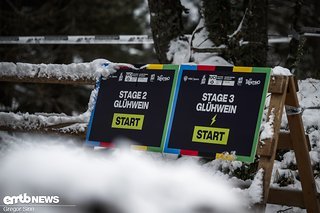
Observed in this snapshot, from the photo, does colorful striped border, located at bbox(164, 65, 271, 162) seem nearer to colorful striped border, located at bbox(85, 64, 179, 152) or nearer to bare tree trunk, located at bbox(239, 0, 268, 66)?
colorful striped border, located at bbox(85, 64, 179, 152)

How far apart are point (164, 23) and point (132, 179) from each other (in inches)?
120

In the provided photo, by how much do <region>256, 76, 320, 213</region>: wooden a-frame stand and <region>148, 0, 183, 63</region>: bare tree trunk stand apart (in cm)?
283

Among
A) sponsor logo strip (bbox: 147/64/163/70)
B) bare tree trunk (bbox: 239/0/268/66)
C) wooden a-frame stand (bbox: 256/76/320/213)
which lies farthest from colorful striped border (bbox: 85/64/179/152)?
bare tree trunk (bbox: 239/0/268/66)

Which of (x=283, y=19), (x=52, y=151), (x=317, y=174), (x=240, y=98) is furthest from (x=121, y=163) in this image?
(x=283, y=19)

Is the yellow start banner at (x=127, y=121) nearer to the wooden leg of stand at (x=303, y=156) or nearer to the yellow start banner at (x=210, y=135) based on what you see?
the yellow start banner at (x=210, y=135)

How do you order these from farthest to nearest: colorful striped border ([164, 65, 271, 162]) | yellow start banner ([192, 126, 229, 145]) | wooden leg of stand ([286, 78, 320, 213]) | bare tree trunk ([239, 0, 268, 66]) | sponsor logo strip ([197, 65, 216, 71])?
bare tree trunk ([239, 0, 268, 66])
sponsor logo strip ([197, 65, 216, 71])
wooden leg of stand ([286, 78, 320, 213])
yellow start banner ([192, 126, 229, 145])
colorful striped border ([164, 65, 271, 162])

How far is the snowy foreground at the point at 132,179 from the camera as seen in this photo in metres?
4.11

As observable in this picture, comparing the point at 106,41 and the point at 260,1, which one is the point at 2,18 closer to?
the point at 106,41

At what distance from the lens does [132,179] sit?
451 centimetres

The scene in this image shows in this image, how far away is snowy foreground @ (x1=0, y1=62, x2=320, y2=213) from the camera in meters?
4.11

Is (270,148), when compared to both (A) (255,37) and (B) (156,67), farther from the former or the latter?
(A) (255,37)

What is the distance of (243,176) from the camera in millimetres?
5363

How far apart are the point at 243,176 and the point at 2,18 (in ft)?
27.4

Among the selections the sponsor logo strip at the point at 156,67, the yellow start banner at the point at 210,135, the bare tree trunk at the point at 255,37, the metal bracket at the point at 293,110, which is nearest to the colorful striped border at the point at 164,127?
the sponsor logo strip at the point at 156,67
